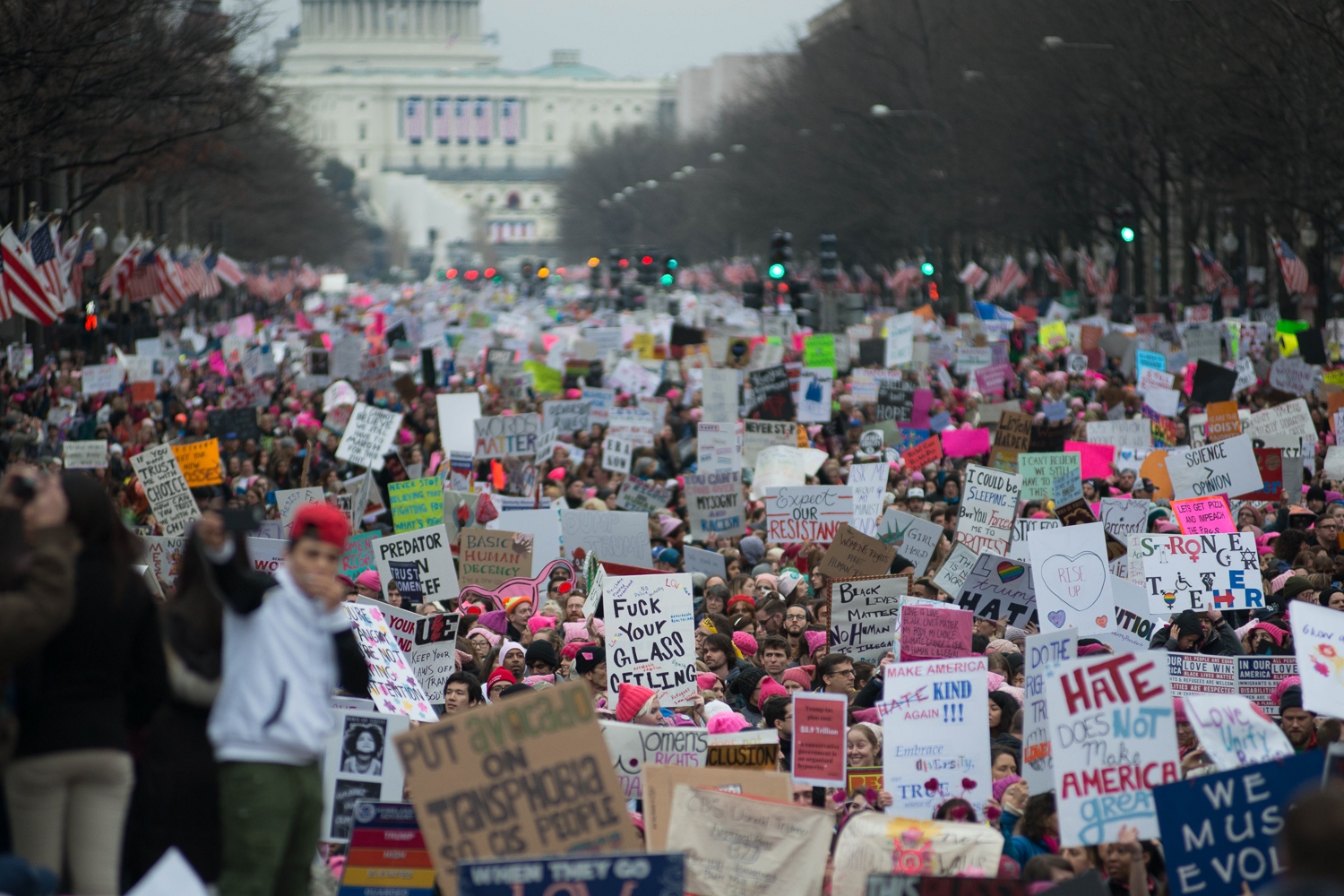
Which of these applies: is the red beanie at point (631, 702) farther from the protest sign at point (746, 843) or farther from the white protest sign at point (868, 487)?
the white protest sign at point (868, 487)

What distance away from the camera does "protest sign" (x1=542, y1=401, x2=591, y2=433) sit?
75.7 ft

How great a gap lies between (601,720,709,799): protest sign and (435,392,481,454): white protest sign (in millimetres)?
13611

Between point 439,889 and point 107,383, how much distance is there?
65.2ft

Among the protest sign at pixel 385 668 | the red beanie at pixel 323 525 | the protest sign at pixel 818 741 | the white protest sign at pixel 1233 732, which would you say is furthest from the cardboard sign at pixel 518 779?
the protest sign at pixel 385 668

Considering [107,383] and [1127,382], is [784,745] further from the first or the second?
[1127,382]

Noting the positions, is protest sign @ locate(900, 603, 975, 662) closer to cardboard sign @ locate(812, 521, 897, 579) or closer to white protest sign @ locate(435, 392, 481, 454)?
cardboard sign @ locate(812, 521, 897, 579)

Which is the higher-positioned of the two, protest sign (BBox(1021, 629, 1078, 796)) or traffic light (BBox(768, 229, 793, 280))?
traffic light (BBox(768, 229, 793, 280))

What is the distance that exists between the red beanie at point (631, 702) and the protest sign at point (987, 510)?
574 centimetres

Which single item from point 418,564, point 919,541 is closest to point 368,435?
point 418,564

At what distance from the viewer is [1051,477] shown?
16531 millimetres

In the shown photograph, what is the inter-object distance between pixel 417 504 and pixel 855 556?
3.98 m

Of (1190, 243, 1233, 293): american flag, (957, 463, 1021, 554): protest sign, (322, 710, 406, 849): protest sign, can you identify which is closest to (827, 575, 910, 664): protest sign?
(957, 463, 1021, 554): protest sign

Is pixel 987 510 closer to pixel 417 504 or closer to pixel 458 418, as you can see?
pixel 417 504

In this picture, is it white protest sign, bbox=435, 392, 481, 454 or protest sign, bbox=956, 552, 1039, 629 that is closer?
protest sign, bbox=956, 552, 1039, 629
